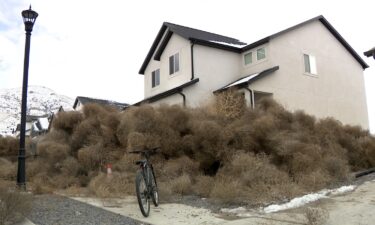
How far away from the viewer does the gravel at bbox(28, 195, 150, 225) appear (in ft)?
24.2

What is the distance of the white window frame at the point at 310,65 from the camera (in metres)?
23.6

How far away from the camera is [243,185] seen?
1001 centimetres

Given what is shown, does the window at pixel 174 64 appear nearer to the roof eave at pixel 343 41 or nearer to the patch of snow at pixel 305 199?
the roof eave at pixel 343 41

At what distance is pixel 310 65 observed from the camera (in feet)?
78.3

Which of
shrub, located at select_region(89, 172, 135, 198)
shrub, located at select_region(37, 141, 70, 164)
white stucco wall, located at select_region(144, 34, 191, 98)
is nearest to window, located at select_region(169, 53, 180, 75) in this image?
white stucco wall, located at select_region(144, 34, 191, 98)

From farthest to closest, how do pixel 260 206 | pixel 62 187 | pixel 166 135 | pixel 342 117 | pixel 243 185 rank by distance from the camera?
pixel 342 117
pixel 166 135
pixel 62 187
pixel 243 185
pixel 260 206

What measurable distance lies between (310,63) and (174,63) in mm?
8279

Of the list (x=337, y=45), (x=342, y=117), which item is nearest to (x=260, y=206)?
(x=342, y=117)

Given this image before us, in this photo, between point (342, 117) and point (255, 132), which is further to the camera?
point (342, 117)

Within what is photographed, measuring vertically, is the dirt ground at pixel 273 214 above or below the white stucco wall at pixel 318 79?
below

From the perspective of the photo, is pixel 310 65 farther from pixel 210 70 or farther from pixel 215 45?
pixel 210 70

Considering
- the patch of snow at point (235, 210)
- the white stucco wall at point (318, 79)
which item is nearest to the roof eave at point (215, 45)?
the white stucco wall at point (318, 79)

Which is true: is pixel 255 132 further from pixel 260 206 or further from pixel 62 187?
pixel 62 187

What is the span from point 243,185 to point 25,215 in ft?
17.1
